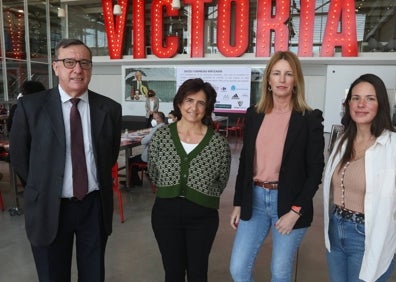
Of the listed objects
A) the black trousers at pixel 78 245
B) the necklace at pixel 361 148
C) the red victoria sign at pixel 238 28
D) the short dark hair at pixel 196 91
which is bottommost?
the black trousers at pixel 78 245

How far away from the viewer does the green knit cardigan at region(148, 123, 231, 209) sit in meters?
1.77

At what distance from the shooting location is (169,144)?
5.91ft

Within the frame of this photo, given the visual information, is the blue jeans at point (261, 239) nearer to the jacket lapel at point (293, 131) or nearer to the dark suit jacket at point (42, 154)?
the jacket lapel at point (293, 131)

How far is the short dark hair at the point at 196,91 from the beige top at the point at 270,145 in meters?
0.32

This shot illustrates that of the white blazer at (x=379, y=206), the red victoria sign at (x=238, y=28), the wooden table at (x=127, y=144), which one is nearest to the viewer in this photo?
the white blazer at (x=379, y=206)

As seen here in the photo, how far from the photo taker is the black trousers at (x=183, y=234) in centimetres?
179

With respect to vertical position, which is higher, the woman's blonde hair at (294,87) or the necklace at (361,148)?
the woman's blonde hair at (294,87)

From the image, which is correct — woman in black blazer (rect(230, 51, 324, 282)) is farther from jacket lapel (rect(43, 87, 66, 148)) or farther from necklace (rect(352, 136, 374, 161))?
jacket lapel (rect(43, 87, 66, 148))

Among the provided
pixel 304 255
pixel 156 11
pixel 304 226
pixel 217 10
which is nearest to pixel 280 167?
pixel 304 226

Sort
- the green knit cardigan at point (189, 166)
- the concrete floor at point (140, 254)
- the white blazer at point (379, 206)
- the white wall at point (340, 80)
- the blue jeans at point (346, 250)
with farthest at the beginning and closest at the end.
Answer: the white wall at point (340, 80)
the concrete floor at point (140, 254)
the green knit cardigan at point (189, 166)
the blue jeans at point (346, 250)
the white blazer at point (379, 206)

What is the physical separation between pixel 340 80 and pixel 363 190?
430 inches

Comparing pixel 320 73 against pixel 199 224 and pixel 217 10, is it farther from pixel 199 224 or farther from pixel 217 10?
pixel 199 224

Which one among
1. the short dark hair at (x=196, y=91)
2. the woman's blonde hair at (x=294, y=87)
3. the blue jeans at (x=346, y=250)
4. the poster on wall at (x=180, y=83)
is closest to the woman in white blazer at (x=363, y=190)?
the blue jeans at (x=346, y=250)

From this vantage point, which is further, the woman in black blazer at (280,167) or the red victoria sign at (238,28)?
the red victoria sign at (238,28)
